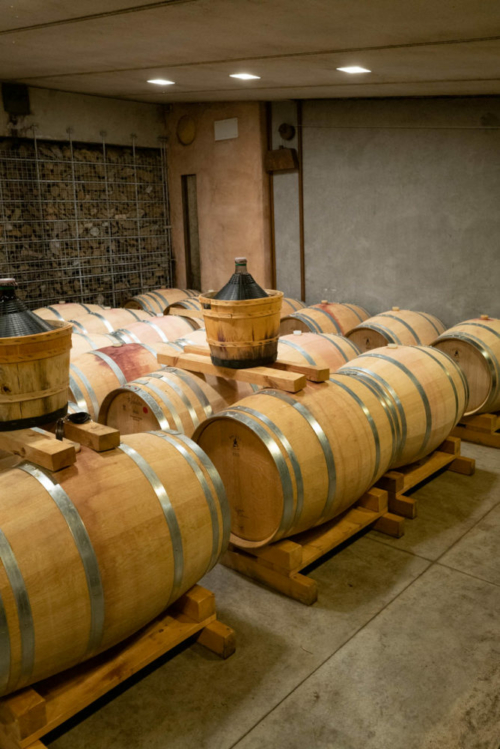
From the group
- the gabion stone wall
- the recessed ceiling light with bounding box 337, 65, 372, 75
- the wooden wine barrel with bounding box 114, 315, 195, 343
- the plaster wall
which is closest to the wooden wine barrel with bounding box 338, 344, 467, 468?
the wooden wine barrel with bounding box 114, 315, 195, 343

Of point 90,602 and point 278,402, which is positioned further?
point 278,402

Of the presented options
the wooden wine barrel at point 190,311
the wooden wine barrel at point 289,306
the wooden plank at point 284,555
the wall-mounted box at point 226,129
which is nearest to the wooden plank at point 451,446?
the wooden plank at point 284,555

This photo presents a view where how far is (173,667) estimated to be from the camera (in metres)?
2.88

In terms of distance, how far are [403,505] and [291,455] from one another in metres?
1.35

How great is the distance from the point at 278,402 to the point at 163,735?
1697mm

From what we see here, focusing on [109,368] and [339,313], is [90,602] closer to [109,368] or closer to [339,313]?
[109,368]

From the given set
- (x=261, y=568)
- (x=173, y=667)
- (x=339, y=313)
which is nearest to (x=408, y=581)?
(x=261, y=568)

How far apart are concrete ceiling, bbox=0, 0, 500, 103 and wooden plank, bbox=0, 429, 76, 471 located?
2.43 metres

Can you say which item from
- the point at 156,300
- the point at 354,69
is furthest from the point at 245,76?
the point at 156,300

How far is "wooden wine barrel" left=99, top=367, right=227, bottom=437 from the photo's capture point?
151 inches

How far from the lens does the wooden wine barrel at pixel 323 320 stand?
6828 millimetres

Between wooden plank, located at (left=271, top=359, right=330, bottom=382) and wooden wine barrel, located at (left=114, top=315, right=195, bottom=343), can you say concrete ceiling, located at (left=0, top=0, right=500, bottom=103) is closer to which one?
wooden plank, located at (left=271, top=359, right=330, bottom=382)

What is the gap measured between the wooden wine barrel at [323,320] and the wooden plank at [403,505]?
274cm

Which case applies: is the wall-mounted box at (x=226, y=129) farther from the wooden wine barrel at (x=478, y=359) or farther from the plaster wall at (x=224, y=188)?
the wooden wine barrel at (x=478, y=359)
